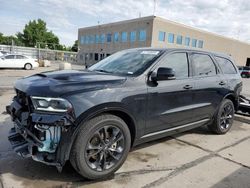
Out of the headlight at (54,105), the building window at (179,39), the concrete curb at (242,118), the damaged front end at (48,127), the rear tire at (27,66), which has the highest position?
the building window at (179,39)

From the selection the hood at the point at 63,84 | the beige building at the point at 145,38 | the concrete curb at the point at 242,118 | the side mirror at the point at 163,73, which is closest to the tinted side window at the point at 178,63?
the side mirror at the point at 163,73

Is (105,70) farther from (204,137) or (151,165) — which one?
(204,137)

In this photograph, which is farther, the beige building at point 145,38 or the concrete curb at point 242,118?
the beige building at point 145,38

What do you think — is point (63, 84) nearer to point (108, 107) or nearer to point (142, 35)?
point (108, 107)

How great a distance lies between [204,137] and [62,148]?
3292 millimetres

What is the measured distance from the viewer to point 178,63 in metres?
3.92

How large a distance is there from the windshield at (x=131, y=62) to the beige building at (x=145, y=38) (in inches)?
1225

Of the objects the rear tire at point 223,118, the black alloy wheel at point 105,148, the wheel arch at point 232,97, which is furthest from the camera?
the wheel arch at point 232,97

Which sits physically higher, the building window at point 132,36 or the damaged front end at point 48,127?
the building window at point 132,36

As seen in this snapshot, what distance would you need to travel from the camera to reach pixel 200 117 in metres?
4.39

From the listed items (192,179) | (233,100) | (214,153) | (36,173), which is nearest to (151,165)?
(192,179)

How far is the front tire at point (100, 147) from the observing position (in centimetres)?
271

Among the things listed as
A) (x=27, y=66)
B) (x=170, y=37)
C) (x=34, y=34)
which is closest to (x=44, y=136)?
(x=27, y=66)

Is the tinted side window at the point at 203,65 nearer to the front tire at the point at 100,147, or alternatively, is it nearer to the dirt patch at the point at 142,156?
the dirt patch at the point at 142,156
